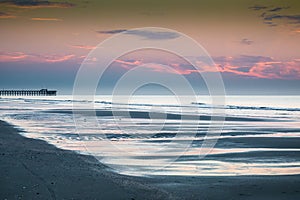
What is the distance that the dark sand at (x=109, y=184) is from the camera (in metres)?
11.1

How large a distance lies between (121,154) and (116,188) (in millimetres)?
7008

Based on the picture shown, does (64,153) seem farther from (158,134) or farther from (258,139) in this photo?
(258,139)

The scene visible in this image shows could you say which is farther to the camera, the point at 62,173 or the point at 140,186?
the point at 62,173

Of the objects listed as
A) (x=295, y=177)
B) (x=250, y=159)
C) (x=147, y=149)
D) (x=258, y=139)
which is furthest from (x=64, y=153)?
(x=258, y=139)

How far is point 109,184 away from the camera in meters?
12.3

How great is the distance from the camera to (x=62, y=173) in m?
13.5

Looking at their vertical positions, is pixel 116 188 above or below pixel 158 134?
above

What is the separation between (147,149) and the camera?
20.4m

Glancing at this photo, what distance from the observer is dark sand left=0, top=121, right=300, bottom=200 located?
1105 cm

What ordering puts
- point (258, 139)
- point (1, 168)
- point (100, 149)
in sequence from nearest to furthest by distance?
1. point (1, 168)
2. point (100, 149)
3. point (258, 139)

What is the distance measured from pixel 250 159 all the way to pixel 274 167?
1.91 meters

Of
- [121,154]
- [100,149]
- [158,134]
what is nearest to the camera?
[121,154]

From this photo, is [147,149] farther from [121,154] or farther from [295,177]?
[295,177]

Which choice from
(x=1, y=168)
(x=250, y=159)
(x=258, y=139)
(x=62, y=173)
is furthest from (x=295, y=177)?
(x=258, y=139)
